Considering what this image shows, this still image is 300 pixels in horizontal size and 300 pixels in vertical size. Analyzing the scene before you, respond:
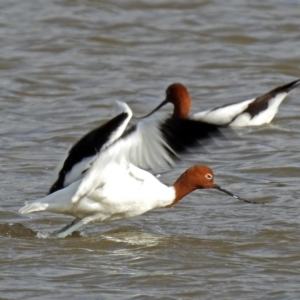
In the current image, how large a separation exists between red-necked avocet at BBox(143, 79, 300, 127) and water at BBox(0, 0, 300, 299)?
14cm

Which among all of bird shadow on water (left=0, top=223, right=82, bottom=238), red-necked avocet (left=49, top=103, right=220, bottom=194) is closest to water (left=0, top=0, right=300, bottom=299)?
bird shadow on water (left=0, top=223, right=82, bottom=238)

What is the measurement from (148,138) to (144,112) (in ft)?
14.7

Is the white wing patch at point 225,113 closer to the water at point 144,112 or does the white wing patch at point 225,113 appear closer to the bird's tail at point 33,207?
the water at point 144,112

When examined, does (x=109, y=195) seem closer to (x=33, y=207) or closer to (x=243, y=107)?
(x=33, y=207)

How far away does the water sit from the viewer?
17.1ft

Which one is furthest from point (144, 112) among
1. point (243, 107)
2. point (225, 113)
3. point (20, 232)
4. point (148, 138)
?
point (148, 138)

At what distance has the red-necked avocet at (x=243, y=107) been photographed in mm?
9261

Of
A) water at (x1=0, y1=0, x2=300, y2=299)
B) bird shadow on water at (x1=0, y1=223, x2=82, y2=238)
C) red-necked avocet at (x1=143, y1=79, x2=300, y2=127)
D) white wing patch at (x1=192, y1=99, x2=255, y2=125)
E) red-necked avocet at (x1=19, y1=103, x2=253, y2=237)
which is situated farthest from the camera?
red-necked avocet at (x1=143, y1=79, x2=300, y2=127)

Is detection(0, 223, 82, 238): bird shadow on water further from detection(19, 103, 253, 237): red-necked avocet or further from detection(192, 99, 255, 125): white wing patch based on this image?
detection(192, 99, 255, 125): white wing patch

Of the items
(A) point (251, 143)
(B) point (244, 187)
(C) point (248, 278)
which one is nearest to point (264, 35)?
(A) point (251, 143)

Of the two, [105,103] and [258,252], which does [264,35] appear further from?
[258,252]

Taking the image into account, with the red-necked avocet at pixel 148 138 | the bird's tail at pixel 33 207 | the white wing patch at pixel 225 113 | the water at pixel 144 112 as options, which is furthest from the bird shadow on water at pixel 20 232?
the white wing patch at pixel 225 113

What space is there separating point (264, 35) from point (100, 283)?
7954 mm

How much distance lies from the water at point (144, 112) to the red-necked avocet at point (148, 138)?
0.57m
